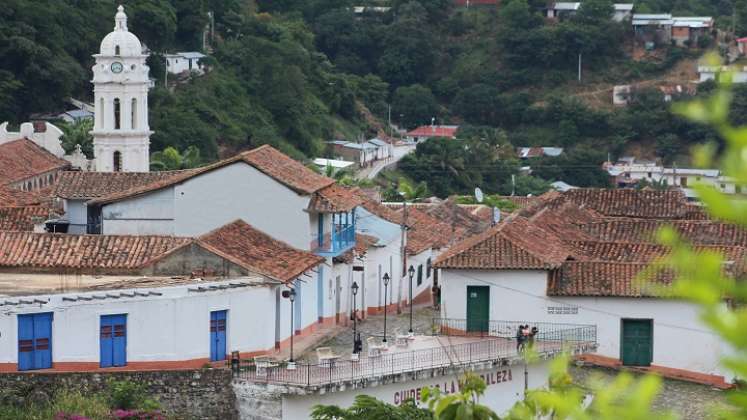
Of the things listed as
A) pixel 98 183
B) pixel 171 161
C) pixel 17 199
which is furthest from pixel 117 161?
pixel 17 199

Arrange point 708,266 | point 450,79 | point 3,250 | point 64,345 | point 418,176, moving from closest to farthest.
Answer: point 708,266
point 64,345
point 3,250
point 418,176
point 450,79

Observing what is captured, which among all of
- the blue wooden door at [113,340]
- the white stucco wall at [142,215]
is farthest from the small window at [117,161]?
the blue wooden door at [113,340]

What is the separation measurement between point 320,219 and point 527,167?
238 feet

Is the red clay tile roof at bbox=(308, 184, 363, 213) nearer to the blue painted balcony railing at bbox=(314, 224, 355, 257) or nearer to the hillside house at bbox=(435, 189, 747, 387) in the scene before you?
the blue painted balcony railing at bbox=(314, 224, 355, 257)

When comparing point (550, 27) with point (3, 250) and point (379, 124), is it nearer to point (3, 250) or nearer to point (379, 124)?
point (379, 124)

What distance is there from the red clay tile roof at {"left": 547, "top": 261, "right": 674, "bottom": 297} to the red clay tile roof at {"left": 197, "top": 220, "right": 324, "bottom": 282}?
4497 millimetres

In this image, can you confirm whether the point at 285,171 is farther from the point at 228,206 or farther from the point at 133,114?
the point at 133,114

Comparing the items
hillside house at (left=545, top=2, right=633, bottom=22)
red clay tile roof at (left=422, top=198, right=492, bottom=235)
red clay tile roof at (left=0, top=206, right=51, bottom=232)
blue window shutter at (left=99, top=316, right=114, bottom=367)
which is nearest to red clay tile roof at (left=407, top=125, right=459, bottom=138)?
hillside house at (left=545, top=2, right=633, bottom=22)

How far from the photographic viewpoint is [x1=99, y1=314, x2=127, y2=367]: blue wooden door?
2631 centimetres

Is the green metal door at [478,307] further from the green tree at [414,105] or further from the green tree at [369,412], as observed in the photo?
the green tree at [414,105]

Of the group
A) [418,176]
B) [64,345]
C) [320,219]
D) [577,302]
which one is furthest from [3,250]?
[418,176]

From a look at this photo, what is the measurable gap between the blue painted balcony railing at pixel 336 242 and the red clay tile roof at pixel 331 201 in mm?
611

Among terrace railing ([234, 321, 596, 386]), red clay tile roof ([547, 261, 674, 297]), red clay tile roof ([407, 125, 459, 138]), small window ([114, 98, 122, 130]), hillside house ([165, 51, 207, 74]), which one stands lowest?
terrace railing ([234, 321, 596, 386])

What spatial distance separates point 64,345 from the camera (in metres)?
26.2
